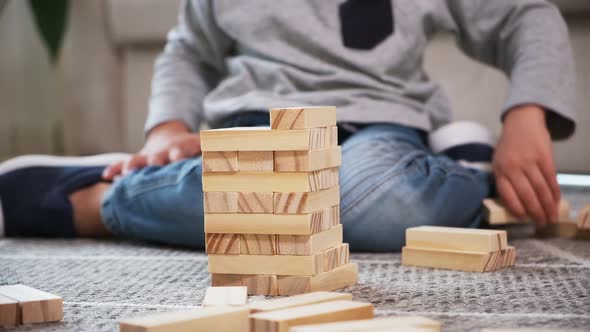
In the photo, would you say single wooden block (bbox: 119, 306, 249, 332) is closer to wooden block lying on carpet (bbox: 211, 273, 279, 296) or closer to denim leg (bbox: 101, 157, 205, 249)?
wooden block lying on carpet (bbox: 211, 273, 279, 296)

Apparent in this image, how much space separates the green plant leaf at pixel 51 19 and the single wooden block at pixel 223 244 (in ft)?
5.90

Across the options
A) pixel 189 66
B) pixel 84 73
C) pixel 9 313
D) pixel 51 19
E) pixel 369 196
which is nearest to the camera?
pixel 9 313

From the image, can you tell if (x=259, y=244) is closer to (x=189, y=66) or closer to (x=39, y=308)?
(x=39, y=308)

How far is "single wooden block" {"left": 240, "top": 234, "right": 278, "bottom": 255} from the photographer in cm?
77

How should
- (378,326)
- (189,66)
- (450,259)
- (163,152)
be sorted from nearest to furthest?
1. (378,326)
2. (450,259)
3. (163,152)
4. (189,66)

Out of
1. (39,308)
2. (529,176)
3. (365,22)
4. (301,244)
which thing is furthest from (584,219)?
(39,308)

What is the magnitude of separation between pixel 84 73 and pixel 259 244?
1908 mm

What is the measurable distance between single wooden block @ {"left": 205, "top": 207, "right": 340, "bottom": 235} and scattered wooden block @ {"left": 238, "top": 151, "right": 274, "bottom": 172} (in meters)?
0.04

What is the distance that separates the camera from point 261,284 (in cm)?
78

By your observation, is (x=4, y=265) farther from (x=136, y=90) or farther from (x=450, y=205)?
(x=136, y=90)

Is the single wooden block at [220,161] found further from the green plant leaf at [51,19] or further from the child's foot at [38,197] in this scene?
the green plant leaf at [51,19]

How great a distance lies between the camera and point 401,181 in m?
1.06

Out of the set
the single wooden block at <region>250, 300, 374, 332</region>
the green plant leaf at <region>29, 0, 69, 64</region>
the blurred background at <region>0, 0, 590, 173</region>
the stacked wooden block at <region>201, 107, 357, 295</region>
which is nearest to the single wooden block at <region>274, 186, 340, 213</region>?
the stacked wooden block at <region>201, 107, 357, 295</region>

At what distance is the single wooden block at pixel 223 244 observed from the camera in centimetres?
78
